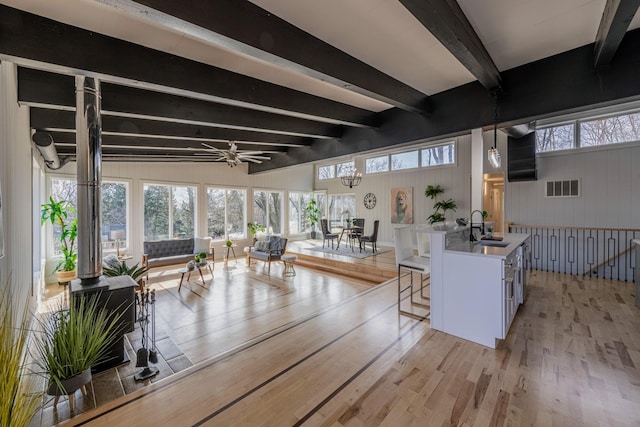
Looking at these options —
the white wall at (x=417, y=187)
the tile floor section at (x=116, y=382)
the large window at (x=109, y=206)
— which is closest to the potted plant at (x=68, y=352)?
the tile floor section at (x=116, y=382)

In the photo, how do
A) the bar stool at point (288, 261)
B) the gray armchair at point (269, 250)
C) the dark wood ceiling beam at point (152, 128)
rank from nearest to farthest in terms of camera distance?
the dark wood ceiling beam at point (152, 128), the bar stool at point (288, 261), the gray armchair at point (269, 250)

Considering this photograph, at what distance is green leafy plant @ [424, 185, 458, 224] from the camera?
24.7 ft

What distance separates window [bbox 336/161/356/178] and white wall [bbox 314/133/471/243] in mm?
253

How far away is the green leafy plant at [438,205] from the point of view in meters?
7.54

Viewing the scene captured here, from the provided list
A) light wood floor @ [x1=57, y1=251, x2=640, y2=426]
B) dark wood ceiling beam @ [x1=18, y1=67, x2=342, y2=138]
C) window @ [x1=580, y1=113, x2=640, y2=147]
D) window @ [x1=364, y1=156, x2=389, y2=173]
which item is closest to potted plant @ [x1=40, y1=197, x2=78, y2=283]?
light wood floor @ [x1=57, y1=251, x2=640, y2=426]

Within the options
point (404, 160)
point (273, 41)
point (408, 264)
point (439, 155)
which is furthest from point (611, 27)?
point (404, 160)

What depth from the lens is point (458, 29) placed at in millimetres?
1757

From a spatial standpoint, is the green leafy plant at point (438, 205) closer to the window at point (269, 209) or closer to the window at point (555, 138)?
the window at point (555, 138)

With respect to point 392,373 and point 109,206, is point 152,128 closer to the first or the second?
point 109,206

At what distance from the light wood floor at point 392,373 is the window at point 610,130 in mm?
3505

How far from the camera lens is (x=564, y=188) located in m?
5.89

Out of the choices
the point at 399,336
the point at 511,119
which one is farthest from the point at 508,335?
the point at 511,119

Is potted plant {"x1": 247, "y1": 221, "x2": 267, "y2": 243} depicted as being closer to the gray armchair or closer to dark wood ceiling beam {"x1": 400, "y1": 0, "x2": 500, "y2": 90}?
the gray armchair

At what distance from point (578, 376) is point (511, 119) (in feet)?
7.76
